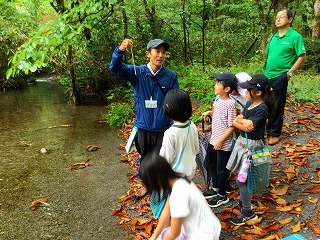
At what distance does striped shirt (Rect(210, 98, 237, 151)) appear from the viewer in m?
3.98

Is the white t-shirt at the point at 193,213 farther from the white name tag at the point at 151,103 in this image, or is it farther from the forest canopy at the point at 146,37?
the forest canopy at the point at 146,37

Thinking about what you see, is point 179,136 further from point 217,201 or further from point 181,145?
point 217,201

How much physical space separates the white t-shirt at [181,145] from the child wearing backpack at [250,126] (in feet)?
1.86

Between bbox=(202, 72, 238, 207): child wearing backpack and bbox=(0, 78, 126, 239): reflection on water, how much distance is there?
135cm

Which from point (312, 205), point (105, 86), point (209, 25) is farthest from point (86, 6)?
point (209, 25)

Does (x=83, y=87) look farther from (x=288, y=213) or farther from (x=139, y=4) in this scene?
(x=288, y=213)

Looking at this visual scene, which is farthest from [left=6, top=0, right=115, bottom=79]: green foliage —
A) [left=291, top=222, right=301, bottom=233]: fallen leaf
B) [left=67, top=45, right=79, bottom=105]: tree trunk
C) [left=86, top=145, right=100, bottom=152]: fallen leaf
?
[left=67, top=45, right=79, bottom=105]: tree trunk

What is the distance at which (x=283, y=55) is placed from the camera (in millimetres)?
5402

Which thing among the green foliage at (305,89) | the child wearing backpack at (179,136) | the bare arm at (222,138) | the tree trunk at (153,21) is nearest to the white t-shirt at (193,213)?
the child wearing backpack at (179,136)

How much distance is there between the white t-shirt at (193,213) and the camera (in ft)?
8.63

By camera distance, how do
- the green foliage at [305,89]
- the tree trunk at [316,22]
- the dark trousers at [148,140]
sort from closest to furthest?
the dark trousers at [148,140] < the green foliage at [305,89] < the tree trunk at [316,22]

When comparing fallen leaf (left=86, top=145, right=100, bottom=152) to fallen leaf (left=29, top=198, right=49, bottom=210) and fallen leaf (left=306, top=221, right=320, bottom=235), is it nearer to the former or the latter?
fallen leaf (left=29, top=198, right=49, bottom=210)

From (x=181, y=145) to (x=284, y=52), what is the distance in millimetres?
2868

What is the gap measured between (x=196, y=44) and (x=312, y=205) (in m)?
11.0
